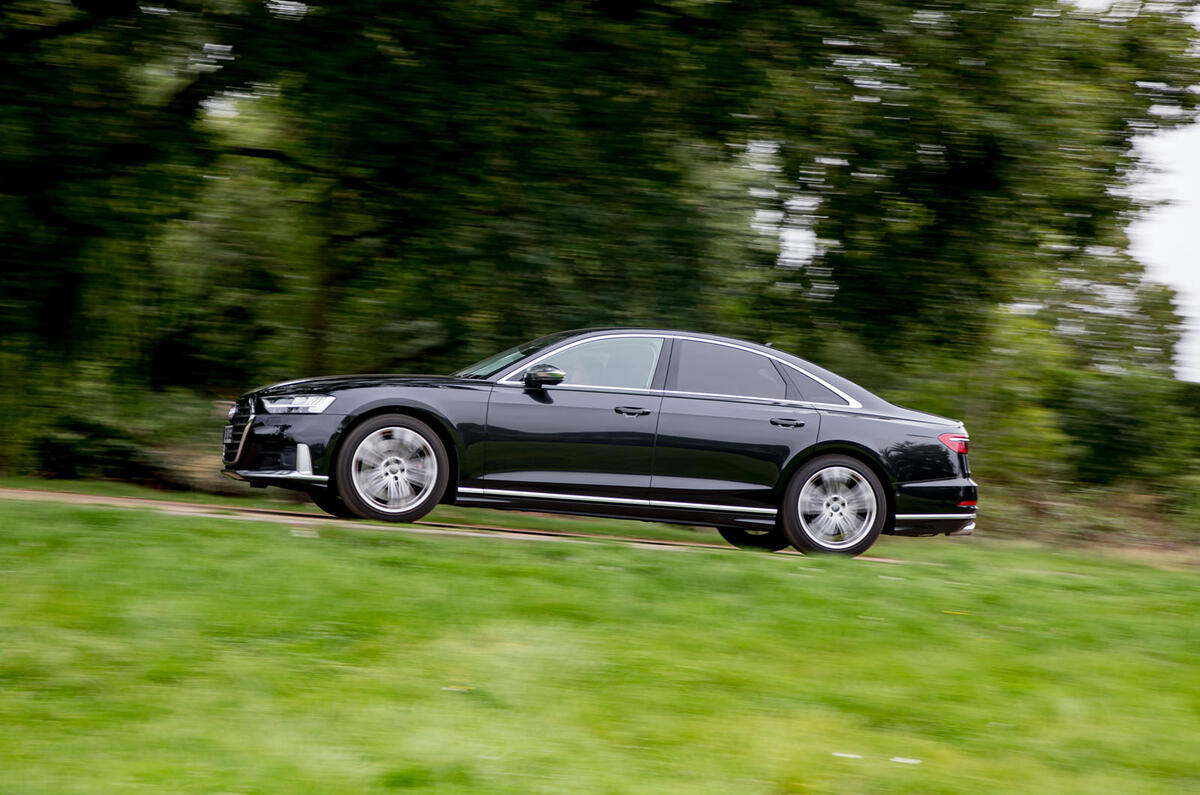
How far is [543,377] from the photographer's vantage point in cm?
924

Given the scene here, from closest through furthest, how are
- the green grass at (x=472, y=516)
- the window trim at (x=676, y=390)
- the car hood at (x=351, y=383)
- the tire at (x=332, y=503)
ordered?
the tire at (x=332, y=503), the car hood at (x=351, y=383), the window trim at (x=676, y=390), the green grass at (x=472, y=516)

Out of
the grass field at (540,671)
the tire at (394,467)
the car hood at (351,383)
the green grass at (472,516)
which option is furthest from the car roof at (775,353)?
the grass field at (540,671)

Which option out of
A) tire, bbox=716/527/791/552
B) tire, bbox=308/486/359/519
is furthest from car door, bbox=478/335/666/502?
tire, bbox=716/527/791/552

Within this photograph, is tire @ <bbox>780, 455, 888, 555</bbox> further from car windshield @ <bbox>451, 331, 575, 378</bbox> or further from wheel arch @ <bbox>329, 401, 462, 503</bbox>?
wheel arch @ <bbox>329, 401, 462, 503</bbox>

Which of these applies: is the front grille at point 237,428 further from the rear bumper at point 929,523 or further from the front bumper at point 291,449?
the rear bumper at point 929,523

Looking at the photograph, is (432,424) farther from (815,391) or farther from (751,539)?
(751,539)

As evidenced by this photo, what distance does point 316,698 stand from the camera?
16.2 ft

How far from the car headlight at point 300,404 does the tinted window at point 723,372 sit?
2.60 metres

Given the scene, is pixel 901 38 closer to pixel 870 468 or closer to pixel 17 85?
pixel 870 468

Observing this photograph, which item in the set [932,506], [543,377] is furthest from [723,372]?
[932,506]

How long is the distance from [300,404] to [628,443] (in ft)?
7.87

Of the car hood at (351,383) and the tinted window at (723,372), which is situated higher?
the tinted window at (723,372)

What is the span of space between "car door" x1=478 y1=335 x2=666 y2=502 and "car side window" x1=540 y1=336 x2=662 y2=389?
0.09ft

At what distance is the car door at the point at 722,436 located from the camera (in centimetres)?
936
